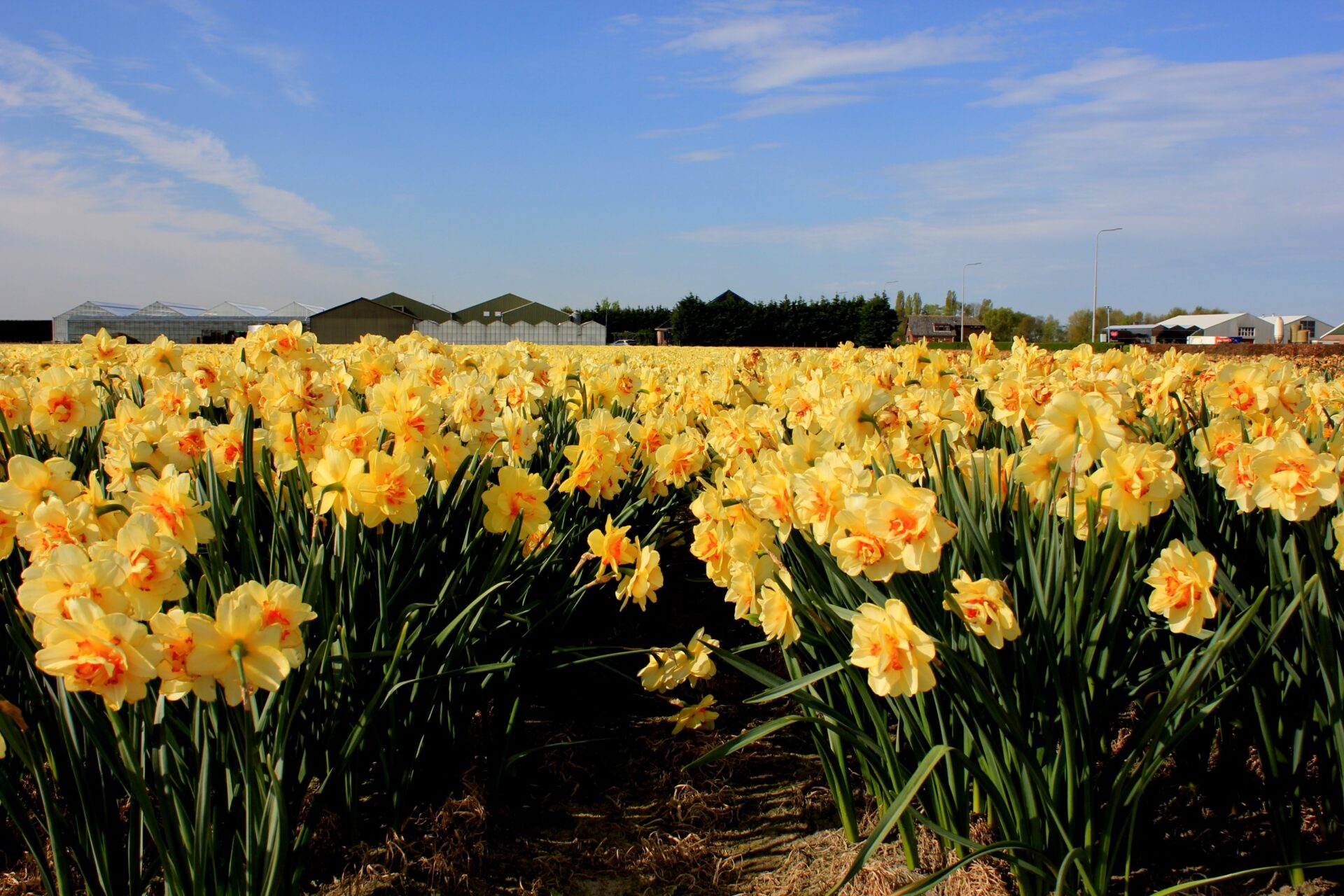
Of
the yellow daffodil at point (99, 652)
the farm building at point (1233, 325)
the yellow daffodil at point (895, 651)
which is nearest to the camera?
the yellow daffodil at point (99, 652)

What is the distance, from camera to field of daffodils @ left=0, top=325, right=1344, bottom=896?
132 cm

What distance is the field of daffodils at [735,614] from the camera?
4.32 feet

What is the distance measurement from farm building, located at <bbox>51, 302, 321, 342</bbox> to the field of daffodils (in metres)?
52.2

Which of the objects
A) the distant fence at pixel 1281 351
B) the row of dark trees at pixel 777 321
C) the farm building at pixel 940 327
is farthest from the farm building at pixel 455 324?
the distant fence at pixel 1281 351

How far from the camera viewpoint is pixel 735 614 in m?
1.92

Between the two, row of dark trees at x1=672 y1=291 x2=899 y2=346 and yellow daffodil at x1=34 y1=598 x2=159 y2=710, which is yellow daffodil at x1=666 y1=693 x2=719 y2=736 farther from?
row of dark trees at x1=672 y1=291 x2=899 y2=346

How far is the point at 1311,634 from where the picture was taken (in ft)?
4.76

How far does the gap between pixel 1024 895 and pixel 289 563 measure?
1547mm

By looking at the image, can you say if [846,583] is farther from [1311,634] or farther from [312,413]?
[312,413]

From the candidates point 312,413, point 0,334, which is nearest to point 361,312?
point 0,334

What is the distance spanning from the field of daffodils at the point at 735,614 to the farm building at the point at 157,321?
52.2 meters

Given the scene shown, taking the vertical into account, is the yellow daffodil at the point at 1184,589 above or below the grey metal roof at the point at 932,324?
below

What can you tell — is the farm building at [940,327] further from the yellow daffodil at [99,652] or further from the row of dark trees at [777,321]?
the yellow daffodil at [99,652]

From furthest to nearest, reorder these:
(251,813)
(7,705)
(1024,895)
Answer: (1024,895), (251,813), (7,705)
